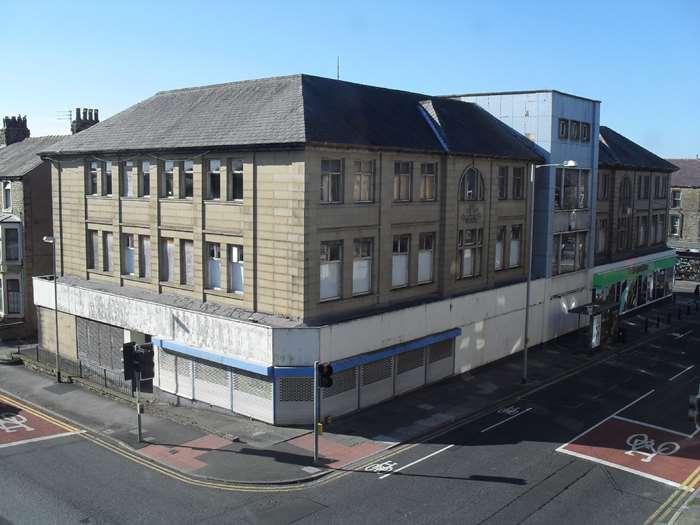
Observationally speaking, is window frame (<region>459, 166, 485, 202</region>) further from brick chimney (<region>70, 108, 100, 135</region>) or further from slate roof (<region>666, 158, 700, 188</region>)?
slate roof (<region>666, 158, 700, 188</region>)

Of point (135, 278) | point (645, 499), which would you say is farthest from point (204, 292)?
point (645, 499)

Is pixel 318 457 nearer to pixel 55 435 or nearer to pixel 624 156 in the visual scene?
pixel 55 435

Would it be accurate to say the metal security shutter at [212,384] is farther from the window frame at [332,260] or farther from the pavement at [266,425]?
the window frame at [332,260]

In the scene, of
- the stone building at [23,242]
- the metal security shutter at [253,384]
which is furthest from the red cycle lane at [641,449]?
the stone building at [23,242]

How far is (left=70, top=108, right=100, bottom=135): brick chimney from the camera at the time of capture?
1821 inches

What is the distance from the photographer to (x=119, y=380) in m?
31.2

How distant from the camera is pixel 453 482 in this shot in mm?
20422

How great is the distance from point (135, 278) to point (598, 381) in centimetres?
2227

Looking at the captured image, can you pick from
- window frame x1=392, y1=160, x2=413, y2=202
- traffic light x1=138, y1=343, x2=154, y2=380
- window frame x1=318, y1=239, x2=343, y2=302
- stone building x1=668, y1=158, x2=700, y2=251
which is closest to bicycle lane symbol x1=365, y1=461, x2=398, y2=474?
window frame x1=318, y1=239, x2=343, y2=302

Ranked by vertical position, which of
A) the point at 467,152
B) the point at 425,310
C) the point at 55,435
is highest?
the point at 467,152

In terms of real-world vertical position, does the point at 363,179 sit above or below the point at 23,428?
above

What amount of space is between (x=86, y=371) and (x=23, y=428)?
25.7 ft

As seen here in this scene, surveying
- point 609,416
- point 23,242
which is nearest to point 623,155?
point 609,416

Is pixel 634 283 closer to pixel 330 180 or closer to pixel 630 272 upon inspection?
pixel 630 272
